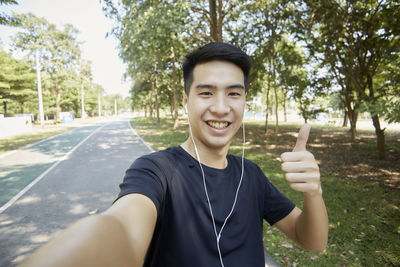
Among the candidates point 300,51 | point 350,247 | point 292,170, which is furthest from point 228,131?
point 300,51

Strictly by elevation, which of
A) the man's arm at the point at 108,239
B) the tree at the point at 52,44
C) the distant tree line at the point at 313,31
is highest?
the tree at the point at 52,44

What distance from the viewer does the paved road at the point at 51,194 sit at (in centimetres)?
381

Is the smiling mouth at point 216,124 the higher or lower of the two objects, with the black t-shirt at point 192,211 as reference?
higher

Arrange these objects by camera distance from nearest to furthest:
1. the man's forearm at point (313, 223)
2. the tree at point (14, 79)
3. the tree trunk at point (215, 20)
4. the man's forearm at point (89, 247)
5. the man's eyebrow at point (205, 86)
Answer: the man's forearm at point (89, 247) < the man's forearm at point (313, 223) < the man's eyebrow at point (205, 86) < the tree trunk at point (215, 20) < the tree at point (14, 79)

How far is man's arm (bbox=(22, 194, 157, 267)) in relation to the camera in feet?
2.17

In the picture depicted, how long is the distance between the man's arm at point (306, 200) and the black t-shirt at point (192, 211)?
300 mm

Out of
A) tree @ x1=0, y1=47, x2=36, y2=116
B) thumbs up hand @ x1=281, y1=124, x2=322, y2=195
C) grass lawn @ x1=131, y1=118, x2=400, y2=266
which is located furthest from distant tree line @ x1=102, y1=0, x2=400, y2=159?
→ tree @ x1=0, y1=47, x2=36, y2=116

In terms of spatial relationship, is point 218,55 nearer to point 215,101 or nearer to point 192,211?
point 215,101

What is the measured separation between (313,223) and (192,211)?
809 millimetres

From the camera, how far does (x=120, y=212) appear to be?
42.6 inches

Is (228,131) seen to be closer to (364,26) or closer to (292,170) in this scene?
(292,170)

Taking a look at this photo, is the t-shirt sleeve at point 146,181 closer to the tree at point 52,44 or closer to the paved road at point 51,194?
the paved road at point 51,194

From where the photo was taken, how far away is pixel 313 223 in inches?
57.9

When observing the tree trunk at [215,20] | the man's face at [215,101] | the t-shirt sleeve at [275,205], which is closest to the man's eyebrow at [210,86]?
the man's face at [215,101]
